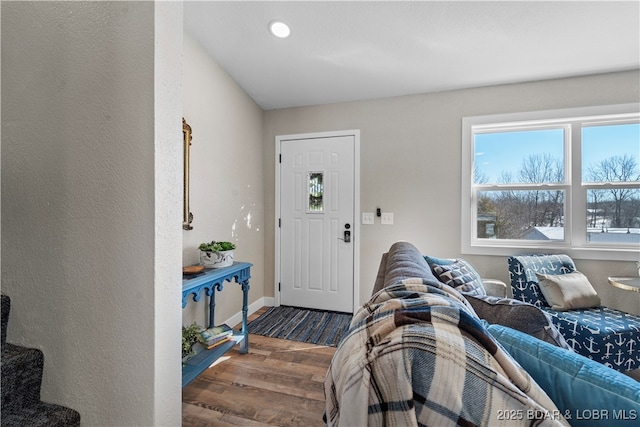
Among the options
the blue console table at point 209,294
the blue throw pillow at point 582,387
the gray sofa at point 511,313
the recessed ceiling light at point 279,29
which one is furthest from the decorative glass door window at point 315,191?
the blue throw pillow at point 582,387

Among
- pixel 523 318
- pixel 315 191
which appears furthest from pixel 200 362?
pixel 315 191

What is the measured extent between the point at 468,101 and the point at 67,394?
3635 mm

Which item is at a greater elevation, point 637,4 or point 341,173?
point 637,4

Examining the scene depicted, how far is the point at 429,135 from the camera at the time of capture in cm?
294

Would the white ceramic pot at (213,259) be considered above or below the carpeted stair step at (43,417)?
above

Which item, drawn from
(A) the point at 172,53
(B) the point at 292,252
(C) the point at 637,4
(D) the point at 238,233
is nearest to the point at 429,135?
(C) the point at 637,4

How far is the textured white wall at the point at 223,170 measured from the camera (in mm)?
2357

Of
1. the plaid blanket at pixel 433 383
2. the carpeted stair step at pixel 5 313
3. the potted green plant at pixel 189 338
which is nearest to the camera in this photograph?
the plaid blanket at pixel 433 383

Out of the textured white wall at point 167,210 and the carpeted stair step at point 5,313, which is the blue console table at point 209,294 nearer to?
the textured white wall at point 167,210

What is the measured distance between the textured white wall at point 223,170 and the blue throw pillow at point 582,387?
2266mm

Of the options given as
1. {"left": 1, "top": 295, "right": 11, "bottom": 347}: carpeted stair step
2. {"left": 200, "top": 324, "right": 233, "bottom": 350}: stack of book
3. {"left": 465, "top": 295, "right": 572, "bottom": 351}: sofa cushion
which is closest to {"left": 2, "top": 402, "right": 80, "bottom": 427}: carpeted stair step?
{"left": 1, "top": 295, "right": 11, "bottom": 347}: carpeted stair step

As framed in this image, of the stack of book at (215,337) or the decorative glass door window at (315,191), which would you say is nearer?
the stack of book at (215,337)

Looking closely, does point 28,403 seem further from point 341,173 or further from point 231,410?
point 341,173

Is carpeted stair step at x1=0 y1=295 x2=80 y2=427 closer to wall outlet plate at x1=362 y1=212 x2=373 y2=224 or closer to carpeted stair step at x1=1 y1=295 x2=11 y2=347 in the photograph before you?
carpeted stair step at x1=1 y1=295 x2=11 y2=347
